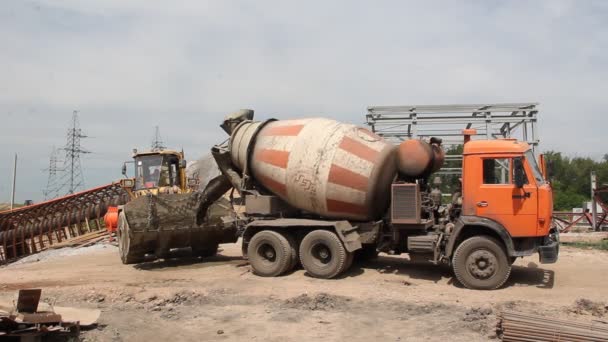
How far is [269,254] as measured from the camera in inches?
433

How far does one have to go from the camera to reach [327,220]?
35.7ft

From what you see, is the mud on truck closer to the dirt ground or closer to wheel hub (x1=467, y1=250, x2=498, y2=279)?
wheel hub (x1=467, y1=250, x2=498, y2=279)

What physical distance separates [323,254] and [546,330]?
206 inches

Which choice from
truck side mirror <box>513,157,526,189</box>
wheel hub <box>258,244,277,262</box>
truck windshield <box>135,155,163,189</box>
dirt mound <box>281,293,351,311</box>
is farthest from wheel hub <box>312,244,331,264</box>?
truck windshield <box>135,155,163,189</box>

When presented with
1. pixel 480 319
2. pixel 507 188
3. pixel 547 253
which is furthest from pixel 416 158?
pixel 480 319

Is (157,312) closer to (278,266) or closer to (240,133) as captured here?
(278,266)

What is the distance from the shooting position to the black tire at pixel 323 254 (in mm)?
10109

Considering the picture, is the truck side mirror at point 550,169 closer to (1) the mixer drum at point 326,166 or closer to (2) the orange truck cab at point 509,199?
Answer: (2) the orange truck cab at point 509,199

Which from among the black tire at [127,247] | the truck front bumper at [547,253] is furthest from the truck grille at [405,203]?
the black tire at [127,247]

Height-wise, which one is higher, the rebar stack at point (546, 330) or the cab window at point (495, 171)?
the cab window at point (495, 171)

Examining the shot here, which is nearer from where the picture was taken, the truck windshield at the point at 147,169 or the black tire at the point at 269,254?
the black tire at the point at 269,254

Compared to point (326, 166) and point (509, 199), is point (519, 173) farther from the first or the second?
point (326, 166)

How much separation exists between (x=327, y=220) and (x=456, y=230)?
2746 millimetres

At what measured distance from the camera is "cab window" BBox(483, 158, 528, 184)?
9.24 metres
